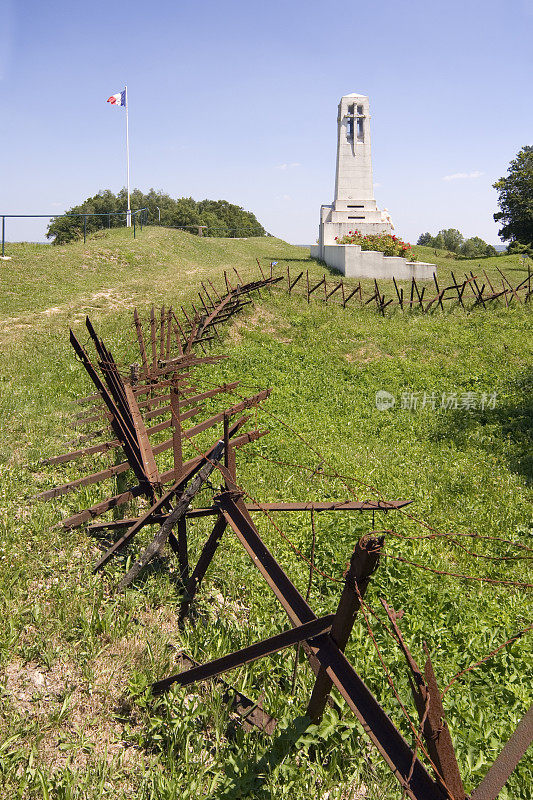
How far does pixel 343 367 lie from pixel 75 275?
14.2 m

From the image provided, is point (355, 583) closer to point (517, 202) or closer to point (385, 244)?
point (385, 244)

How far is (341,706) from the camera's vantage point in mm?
4012

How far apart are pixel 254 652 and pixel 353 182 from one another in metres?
30.4

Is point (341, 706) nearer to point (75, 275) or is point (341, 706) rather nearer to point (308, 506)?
point (308, 506)

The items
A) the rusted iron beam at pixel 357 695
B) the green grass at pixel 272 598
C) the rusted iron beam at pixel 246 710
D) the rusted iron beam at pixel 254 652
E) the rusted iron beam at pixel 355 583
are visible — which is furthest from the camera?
the rusted iron beam at pixel 246 710

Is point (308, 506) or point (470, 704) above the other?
point (308, 506)

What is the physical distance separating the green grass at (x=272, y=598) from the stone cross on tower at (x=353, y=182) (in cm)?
1694

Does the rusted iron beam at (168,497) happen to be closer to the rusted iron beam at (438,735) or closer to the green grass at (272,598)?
the green grass at (272,598)

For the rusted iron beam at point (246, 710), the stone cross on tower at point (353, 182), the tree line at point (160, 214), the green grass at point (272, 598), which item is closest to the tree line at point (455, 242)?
the tree line at point (160, 214)

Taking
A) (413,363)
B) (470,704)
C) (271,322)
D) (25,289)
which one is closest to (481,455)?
(413,363)

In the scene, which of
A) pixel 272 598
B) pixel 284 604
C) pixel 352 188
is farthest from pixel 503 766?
pixel 352 188

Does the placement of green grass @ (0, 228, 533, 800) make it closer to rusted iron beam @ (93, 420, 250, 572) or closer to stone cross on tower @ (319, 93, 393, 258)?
rusted iron beam @ (93, 420, 250, 572)

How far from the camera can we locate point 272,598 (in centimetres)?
536

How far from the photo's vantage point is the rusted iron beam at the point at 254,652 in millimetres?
2979
